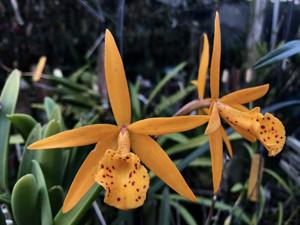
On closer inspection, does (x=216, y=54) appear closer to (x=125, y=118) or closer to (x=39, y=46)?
(x=125, y=118)

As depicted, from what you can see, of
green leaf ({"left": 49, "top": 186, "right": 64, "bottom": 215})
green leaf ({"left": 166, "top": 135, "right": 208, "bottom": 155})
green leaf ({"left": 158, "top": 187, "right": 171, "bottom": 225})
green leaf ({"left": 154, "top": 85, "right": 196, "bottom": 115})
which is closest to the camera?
green leaf ({"left": 49, "top": 186, "right": 64, "bottom": 215})

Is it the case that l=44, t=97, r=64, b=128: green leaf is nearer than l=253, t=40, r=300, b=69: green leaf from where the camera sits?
No

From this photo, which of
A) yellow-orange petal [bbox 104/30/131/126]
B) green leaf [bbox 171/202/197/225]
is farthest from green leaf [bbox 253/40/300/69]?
green leaf [bbox 171/202/197/225]

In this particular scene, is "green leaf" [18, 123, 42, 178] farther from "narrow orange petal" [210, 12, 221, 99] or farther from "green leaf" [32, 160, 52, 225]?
"narrow orange petal" [210, 12, 221, 99]

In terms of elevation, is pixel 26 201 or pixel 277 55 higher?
pixel 277 55

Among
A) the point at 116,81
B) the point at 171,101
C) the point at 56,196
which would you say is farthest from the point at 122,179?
the point at 171,101

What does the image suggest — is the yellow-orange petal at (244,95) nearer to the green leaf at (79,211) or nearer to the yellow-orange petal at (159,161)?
the yellow-orange petal at (159,161)

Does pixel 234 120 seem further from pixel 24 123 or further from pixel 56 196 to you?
pixel 24 123

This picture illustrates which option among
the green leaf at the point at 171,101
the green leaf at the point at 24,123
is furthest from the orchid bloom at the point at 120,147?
the green leaf at the point at 171,101
